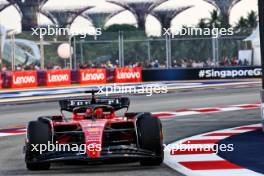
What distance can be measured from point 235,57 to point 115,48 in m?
5.62

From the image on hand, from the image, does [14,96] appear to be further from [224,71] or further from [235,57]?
[235,57]

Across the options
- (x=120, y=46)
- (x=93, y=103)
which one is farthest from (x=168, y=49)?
(x=93, y=103)

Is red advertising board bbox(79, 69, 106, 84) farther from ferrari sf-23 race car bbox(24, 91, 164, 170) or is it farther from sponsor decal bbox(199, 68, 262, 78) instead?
ferrari sf-23 race car bbox(24, 91, 164, 170)

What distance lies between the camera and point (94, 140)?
8031 millimetres

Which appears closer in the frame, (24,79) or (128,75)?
(24,79)

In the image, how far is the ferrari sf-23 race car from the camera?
26.0 ft

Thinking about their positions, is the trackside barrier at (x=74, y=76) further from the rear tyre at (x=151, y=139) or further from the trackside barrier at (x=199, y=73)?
the rear tyre at (x=151, y=139)

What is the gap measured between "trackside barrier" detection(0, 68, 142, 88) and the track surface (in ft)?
25.3

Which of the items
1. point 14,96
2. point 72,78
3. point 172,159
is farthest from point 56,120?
point 72,78

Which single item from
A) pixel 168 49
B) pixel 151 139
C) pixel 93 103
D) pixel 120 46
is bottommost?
pixel 151 139

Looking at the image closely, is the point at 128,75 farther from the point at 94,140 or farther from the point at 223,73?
the point at 94,140

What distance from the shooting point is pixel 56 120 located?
9172 mm

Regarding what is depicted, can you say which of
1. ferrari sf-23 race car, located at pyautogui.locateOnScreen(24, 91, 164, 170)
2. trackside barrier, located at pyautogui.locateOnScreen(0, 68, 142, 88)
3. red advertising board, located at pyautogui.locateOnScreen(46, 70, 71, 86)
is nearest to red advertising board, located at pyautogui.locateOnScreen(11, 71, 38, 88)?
trackside barrier, located at pyautogui.locateOnScreen(0, 68, 142, 88)

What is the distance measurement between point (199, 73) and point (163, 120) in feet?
53.6
